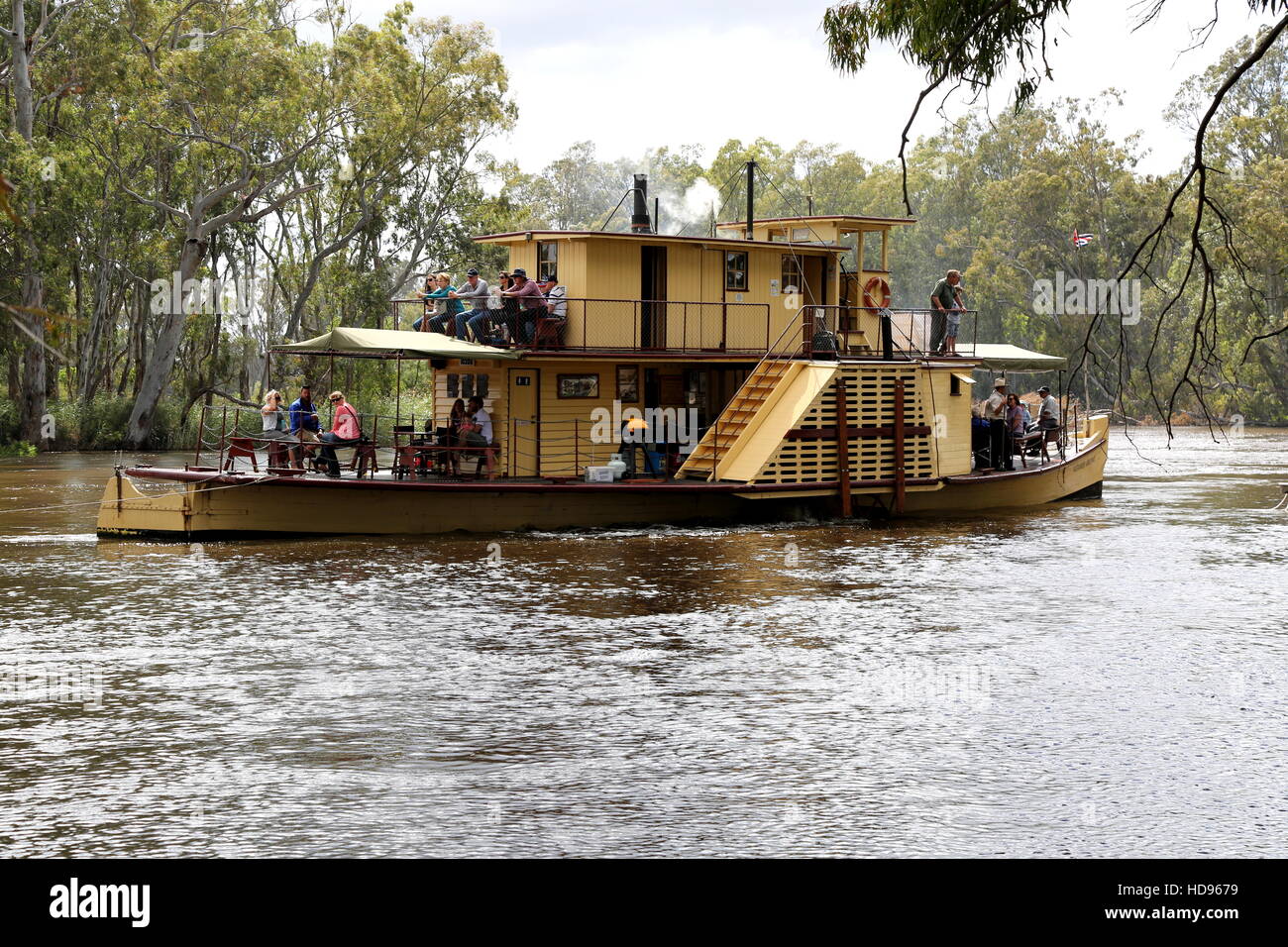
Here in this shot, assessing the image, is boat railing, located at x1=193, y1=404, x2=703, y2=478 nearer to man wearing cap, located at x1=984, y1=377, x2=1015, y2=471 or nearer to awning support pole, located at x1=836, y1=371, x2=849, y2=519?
awning support pole, located at x1=836, y1=371, x2=849, y2=519

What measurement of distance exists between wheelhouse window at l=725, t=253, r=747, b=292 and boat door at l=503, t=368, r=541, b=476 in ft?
12.7

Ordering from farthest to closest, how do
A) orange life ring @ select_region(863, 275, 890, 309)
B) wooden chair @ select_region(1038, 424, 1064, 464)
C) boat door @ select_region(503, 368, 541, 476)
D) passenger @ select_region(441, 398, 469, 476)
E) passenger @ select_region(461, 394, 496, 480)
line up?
wooden chair @ select_region(1038, 424, 1064, 464)
orange life ring @ select_region(863, 275, 890, 309)
boat door @ select_region(503, 368, 541, 476)
passenger @ select_region(441, 398, 469, 476)
passenger @ select_region(461, 394, 496, 480)

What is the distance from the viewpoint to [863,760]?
412 inches

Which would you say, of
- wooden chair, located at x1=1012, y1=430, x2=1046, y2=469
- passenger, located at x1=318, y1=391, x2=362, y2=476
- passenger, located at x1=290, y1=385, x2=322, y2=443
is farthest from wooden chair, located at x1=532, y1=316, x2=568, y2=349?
wooden chair, located at x1=1012, y1=430, x2=1046, y2=469

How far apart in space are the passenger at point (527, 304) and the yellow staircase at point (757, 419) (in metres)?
3.33

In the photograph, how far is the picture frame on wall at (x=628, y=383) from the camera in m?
26.0

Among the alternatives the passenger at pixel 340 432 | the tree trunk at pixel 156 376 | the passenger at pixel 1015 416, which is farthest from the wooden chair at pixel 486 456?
the tree trunk at pixel 156 376

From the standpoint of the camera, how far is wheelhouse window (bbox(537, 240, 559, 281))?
26047 millimetres

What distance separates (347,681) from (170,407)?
41.9 metres

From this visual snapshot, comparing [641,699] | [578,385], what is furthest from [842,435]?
[641,699]

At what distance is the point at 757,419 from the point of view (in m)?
25.5

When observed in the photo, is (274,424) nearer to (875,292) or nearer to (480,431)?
(480,431)
